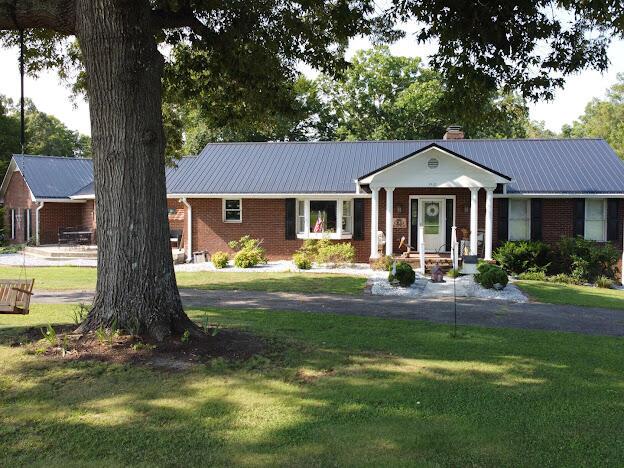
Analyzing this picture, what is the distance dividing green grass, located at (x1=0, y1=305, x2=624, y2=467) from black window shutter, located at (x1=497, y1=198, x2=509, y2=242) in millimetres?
13391

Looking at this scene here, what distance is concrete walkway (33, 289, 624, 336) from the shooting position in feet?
34.8

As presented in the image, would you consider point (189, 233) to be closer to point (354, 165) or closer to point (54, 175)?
point (354, 165)

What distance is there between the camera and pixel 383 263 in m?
19.0

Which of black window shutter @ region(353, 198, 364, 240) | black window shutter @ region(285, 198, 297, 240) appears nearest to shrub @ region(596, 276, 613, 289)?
black window shutter @ region(353, 198, 364, 240)

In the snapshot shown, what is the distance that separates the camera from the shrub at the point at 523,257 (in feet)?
62.7

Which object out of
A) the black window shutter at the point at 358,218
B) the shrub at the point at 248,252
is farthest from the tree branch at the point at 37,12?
the black window shutter at the point at 358,218

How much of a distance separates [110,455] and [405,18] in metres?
8.42

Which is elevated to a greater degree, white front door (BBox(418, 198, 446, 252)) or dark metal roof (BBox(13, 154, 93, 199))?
dark metal roof (BBox(13, 154, 93, 199))

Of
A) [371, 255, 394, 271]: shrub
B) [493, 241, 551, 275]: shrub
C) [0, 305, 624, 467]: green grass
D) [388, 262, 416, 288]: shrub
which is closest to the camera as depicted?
[0, 305, 624, 467]: green grass

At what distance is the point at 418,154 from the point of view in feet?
62.1

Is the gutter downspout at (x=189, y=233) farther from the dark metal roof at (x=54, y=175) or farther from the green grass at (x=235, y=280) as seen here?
the dark metal roof at (x=54, y=175)

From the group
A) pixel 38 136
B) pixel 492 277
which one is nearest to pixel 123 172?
pixel 492 277

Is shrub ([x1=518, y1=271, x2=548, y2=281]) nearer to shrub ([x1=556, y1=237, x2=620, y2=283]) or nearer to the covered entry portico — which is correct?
shrub ([x1=556, y1=237, x2=620, y2=283])

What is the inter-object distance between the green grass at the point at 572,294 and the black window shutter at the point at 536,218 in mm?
3460
